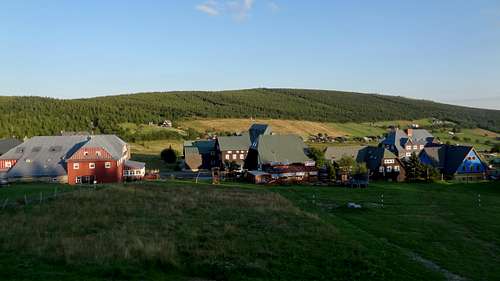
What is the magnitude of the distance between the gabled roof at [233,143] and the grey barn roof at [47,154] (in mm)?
20619

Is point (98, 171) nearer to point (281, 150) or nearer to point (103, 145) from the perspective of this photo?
point (103, 145)

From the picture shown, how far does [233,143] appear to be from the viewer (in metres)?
80.8

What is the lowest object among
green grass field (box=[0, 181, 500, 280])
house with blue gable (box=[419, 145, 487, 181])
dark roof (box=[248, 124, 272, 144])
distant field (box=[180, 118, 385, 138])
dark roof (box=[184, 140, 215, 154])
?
green grass field (box=[0, 181, 500, 280])

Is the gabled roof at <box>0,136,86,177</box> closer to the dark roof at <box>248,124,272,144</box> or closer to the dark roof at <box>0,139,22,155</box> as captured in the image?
the dark roof at <box>0,139,22,155</box>

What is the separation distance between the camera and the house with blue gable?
70.6m

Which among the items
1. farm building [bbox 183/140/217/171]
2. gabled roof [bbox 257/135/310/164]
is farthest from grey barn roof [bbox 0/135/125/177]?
gabled roof [bbox 257/135/310/164]

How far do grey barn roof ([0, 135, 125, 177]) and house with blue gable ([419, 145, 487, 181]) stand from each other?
50.9 metres

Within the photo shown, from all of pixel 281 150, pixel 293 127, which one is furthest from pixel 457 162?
pixel 293 127

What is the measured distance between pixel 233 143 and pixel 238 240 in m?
59.3

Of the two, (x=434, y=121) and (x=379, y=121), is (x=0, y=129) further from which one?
(x=434, y=121)

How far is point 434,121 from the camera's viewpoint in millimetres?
190000

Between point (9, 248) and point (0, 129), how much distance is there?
101284 mm

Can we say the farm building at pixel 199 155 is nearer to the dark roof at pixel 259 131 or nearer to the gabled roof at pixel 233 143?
the gabled roof at pixel 233 143

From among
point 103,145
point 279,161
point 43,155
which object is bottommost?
point 279,161
